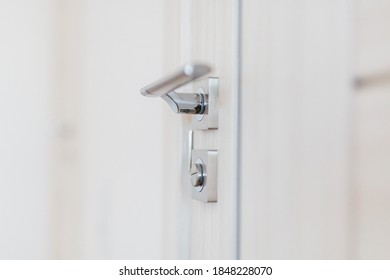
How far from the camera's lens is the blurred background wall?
749 millimetres

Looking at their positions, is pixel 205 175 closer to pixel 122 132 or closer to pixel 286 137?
pixel 286 137

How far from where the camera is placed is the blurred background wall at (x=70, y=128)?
749mm

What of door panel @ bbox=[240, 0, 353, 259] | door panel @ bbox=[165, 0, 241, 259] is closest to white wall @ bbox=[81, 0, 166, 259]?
door panel @ bbox=[165, 0, 241, 259]

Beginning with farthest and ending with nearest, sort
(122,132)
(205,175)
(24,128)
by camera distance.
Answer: (24,128) → (122,132) → (205,175)

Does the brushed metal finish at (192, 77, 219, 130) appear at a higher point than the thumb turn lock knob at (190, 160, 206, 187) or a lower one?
higher

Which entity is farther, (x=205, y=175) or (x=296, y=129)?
(x=205, y=175)

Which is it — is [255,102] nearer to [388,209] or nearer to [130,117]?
[388,209]

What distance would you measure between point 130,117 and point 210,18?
0.91 feet

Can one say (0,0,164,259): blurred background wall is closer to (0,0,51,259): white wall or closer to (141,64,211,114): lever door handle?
(0,0,51,259): white wall

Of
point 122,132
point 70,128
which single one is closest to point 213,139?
point 122,132

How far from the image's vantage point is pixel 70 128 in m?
0.90

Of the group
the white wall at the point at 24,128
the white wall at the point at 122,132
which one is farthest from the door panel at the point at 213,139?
the white wall at the point at 24,128

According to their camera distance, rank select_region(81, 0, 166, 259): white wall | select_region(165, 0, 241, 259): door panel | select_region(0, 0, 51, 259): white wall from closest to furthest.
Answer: select_region(165, 0, 241, 259): door panel, select_region(81, 0, 166, 259): white wall, select_region(0, 0, 51, 259): white wall

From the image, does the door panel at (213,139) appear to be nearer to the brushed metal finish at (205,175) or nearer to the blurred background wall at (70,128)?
the brushed metal finish at (205,175)
